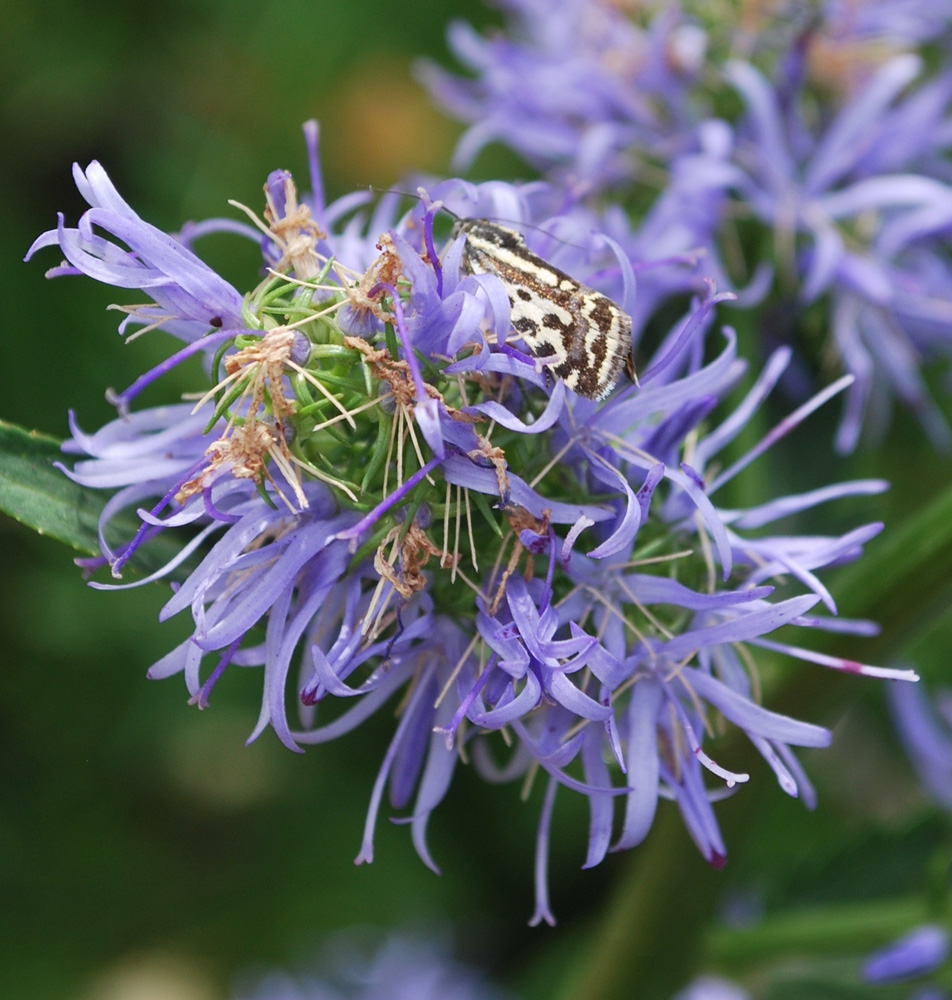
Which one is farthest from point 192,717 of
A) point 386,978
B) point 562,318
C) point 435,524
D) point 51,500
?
point 562,318

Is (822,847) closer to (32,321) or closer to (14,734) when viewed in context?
(14,734)

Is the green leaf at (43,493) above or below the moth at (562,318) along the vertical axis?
below

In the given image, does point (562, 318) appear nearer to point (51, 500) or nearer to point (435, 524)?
point (435, 524)

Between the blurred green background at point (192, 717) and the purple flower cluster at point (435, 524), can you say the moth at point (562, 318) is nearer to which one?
the purple flower cluster at point (435, 524)

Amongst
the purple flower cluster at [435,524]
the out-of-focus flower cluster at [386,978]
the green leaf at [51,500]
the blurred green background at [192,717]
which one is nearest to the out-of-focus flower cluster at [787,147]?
the blurred green background at [192,717]

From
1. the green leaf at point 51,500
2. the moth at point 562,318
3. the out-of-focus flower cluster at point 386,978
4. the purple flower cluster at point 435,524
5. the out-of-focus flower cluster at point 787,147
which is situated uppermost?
the out-of-focus flower cluster at point 787,147

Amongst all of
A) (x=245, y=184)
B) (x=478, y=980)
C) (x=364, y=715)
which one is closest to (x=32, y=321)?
(x=245, y=184)
